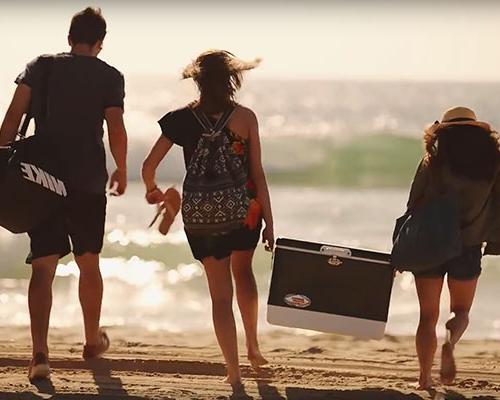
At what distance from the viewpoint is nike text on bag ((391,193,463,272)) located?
6.04 metres

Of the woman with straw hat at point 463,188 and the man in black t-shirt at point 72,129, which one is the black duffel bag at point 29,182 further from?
the woman with straw hat at point 463,188

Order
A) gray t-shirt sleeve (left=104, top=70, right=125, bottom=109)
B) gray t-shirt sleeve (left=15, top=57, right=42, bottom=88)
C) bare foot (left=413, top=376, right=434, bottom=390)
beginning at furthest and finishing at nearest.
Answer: gray t-shirt sleeve (left=104, top=70, right=125, bottom=109)
gray t-shirt sleeve (left=15, top=57, right=42, bottom=88)
bare foot (left=413, top=376, right=434, bottom=390)

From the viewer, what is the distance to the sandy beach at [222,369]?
602cm

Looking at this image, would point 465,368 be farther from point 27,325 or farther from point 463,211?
point 27,325

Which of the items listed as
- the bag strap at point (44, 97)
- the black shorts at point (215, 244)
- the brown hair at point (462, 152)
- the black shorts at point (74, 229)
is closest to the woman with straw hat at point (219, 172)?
the black shorts at point (215, 244)

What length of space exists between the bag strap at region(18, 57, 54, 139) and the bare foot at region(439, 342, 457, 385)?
6.81ft

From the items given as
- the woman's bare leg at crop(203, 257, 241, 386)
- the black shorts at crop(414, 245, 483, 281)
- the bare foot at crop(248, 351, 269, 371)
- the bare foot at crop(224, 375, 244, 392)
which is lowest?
the bare foot at crop(224, 375, 244, 392)

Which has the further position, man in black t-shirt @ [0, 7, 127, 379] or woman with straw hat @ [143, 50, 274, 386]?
man in black t-shirt @ [0, 7, 127, 379]

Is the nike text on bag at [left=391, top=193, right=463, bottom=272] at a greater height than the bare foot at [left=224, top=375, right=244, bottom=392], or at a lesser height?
greater

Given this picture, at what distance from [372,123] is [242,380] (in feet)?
73.3

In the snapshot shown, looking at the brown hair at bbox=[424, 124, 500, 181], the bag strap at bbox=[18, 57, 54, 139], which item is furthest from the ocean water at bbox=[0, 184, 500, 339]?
the brown hair at bbox=[424, 124, 500, 181]

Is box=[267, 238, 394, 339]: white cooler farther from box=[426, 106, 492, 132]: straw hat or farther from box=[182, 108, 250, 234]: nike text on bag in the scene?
box=[426, 106, 492, 132]: straw hat

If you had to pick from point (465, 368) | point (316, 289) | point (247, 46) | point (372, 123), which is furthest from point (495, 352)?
point (247, 46)

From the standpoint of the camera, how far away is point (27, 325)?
953 centimetres
